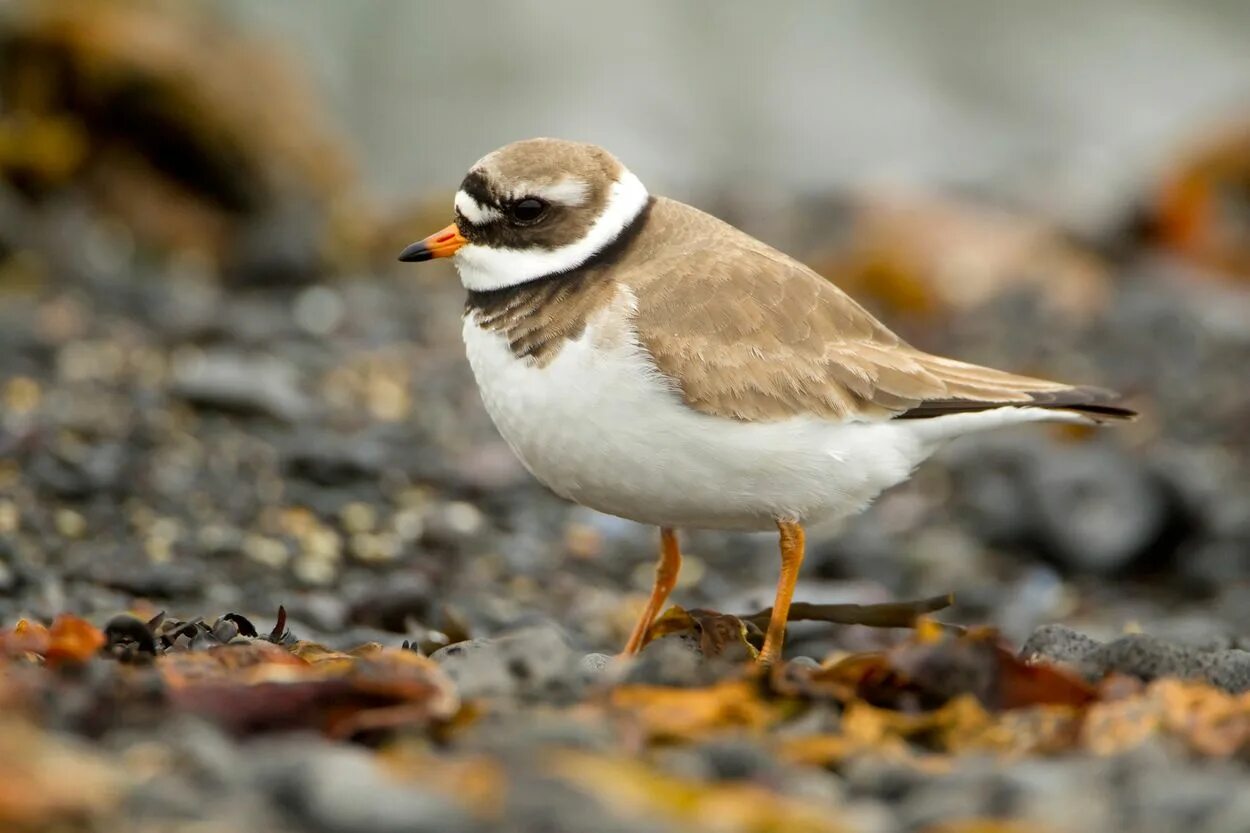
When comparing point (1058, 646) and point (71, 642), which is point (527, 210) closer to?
point (71, 642)

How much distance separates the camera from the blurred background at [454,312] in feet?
Answer: 23.5

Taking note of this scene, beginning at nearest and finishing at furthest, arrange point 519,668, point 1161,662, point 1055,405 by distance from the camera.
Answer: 1. point 519,668
2. point 1161,662
3. point 1055,405

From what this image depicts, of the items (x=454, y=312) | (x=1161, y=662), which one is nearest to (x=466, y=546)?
(x=1161, y=662)

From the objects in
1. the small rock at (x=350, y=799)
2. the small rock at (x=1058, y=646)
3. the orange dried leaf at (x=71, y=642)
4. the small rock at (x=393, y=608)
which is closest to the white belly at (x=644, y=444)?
the small rock at (x=1058, y=646)

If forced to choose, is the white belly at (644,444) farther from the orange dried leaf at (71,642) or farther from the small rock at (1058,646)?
the orange dried leaf at (71,642)

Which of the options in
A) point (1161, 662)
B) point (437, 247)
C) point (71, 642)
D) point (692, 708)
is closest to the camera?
point (692, 708)

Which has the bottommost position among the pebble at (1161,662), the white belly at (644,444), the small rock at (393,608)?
the small rock at (393,608)

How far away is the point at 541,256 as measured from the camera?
511 cm

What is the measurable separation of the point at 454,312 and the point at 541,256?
21.0 ft

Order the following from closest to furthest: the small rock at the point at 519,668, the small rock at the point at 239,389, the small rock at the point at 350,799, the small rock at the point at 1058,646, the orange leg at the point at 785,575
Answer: the small rock at the point at 350,799
the small rock at the point at 519,668
the small rock at the point at 1058,646
the orange leg at the point at 785,575
the small rock at the point at 239,389

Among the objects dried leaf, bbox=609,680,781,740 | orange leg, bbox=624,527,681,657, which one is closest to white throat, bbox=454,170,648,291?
orange leg, bbox=624,527,681,657

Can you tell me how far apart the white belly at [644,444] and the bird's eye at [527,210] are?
0.36 m

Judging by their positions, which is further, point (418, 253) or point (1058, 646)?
Result: point (418, 253)

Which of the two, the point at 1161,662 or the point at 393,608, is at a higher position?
the point at 1161,662
